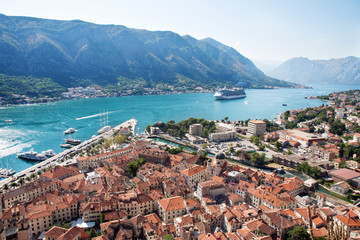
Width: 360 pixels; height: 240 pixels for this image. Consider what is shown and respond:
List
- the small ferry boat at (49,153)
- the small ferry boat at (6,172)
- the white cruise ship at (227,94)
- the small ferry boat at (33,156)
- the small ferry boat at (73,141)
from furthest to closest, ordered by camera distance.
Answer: the white cruise ship at (227,94) < the small ferry boat at (73,141) < the small ferry boat at (49,153) < the small ferry boat at (33,156) < the small ferry boat at (6,172)

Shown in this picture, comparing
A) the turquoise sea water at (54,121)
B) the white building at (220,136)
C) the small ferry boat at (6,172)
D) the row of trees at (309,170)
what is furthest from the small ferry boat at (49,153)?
the row of trees at (309,170)

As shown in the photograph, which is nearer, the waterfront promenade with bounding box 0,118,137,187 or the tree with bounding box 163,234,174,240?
the tree with bounding box 163,234,174,240

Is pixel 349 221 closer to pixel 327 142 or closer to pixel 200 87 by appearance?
pixel 327 142

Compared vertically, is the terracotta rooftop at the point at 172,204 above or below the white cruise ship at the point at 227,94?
below

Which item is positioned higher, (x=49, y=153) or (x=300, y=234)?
(x=300, y=234)

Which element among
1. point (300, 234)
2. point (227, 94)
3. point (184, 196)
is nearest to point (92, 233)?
point (184, 196)

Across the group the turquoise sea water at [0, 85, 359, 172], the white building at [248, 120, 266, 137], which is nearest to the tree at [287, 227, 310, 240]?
the white building at [248, 120, 266, 137]

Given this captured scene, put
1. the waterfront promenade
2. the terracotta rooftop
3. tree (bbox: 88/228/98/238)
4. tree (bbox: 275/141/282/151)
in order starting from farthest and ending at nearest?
tree (bbox: 275/141/282/151)
the waterfront promenade
the terracotta rooftop
tree (bbox: 88/228/98/238)

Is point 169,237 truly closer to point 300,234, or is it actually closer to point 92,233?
point 92,233

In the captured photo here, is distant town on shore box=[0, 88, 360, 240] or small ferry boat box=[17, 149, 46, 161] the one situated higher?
distant town on shore box=[0, 88, 360, 240]

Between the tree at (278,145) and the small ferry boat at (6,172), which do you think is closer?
the small ferry boat at (6,172)

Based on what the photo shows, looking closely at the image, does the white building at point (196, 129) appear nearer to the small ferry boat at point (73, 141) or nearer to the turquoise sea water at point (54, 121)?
the turquoise sea water at point (54, 121)

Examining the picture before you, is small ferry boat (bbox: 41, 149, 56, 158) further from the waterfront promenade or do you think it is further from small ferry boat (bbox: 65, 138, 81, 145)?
small ferry boat (bbox: 65, 138, 81, 145)
